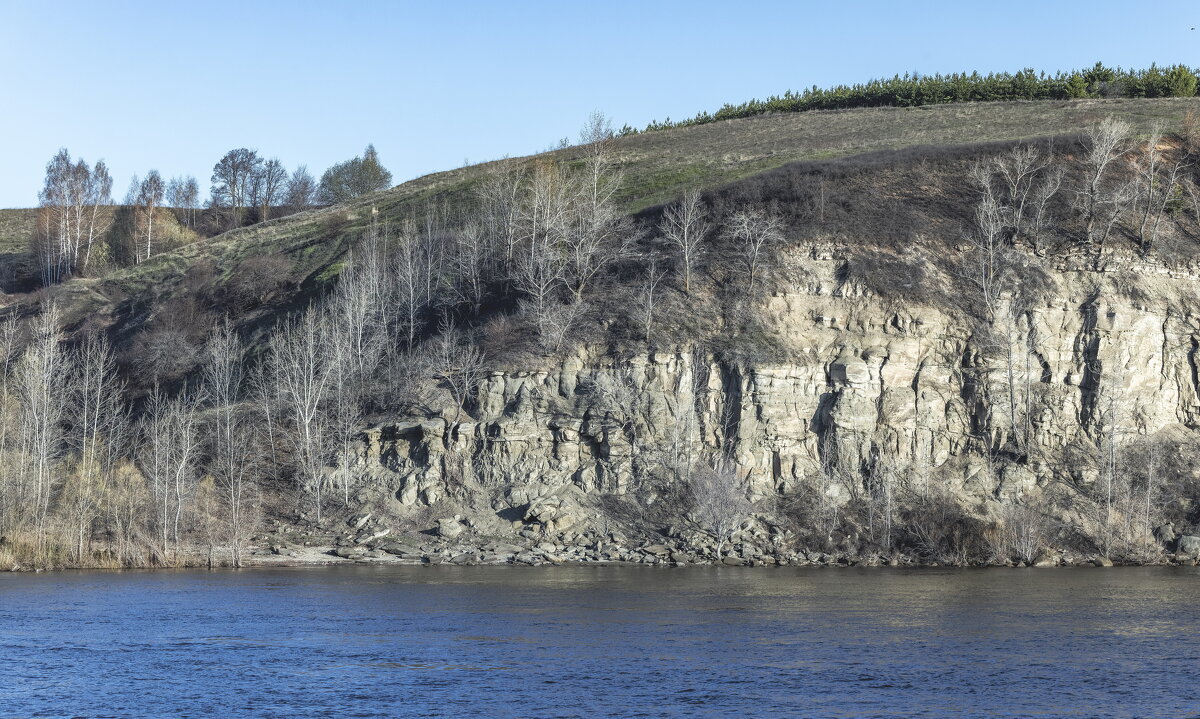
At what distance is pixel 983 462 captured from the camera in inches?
2249

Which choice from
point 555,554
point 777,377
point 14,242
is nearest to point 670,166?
point 777,377

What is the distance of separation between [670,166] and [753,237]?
3094 centimetres

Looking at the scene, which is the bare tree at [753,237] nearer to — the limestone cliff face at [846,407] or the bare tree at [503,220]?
the limestone cliff face at [846,407]

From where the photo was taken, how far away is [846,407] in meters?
57.8

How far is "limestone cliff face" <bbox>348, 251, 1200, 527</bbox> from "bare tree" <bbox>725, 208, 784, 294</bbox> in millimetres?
4333

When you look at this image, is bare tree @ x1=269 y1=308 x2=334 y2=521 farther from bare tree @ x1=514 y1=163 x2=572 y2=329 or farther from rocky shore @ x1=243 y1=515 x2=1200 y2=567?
bare tree @ x1=514 y1=163 x2=572 y2=329

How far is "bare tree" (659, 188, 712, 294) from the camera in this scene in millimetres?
65062

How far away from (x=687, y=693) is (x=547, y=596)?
14796 millimetres

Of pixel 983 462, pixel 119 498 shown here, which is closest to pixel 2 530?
pixel 119 498

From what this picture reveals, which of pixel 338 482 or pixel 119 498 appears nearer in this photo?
pixel 119 498

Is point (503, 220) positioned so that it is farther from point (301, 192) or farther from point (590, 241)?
point (301, 192)

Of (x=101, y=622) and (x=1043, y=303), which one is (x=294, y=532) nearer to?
(x=101, y=622)

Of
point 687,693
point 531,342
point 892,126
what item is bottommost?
point 687,693

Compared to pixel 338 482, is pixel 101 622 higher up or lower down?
lower down
